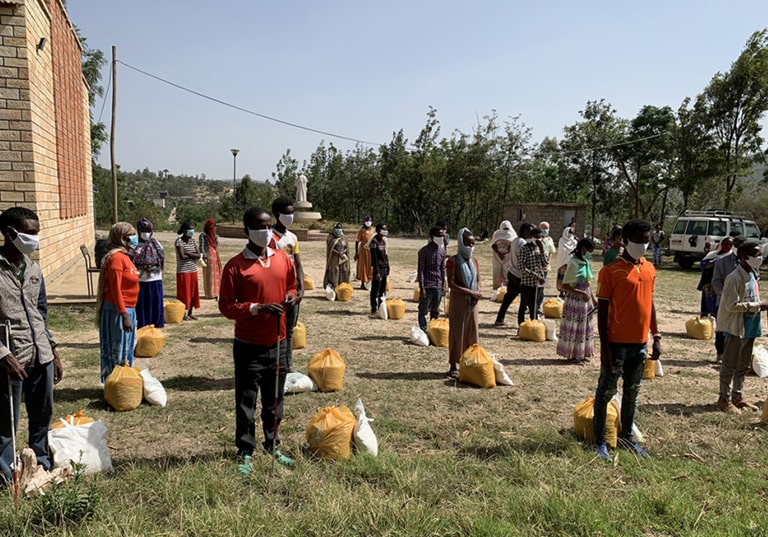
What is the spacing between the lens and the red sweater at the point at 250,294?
372 centimetres

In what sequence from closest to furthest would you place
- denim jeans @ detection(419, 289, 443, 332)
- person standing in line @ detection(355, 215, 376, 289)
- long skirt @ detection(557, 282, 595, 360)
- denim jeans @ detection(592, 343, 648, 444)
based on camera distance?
denim jeans @ detection(592, 343, 648, 444) → long skirt @ detection(557, 282, 595, 360) → denim jeans @ detection(419, 289, 443, 332) → person standing in line @ detection(355, 215, 376, 289)

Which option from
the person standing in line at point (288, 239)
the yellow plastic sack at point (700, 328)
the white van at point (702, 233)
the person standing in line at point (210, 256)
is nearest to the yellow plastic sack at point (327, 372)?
the person standing in line at point (288, 239)

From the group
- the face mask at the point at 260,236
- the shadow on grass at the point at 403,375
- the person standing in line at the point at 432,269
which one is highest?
the face mask at the point at 260,236

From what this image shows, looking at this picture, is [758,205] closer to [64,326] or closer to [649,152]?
[649,152]

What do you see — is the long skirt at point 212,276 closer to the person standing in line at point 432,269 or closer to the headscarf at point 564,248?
the person standing in line at point 432,269

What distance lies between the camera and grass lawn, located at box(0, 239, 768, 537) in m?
3.22

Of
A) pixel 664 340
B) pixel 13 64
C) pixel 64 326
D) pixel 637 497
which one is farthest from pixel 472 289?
pixel 13 64

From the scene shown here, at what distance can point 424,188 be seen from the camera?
34.9 meters

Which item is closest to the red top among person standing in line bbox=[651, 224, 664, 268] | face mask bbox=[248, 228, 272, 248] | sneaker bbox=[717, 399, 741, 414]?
face mask bbox=[248, 228, 272, 248]

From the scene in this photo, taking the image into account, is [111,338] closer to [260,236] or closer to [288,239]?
[288,239]

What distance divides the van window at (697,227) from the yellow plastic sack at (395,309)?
1502 cm

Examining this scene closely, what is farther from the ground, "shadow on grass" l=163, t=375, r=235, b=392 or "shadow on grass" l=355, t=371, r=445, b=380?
"shadow on grass" l=355, t=371, r=445, b=380

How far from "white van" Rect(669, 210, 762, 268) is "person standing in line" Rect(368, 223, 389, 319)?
14229mm

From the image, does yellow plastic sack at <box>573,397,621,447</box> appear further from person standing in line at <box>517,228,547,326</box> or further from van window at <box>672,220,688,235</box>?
van window at <box>672,220,688,235</box>
